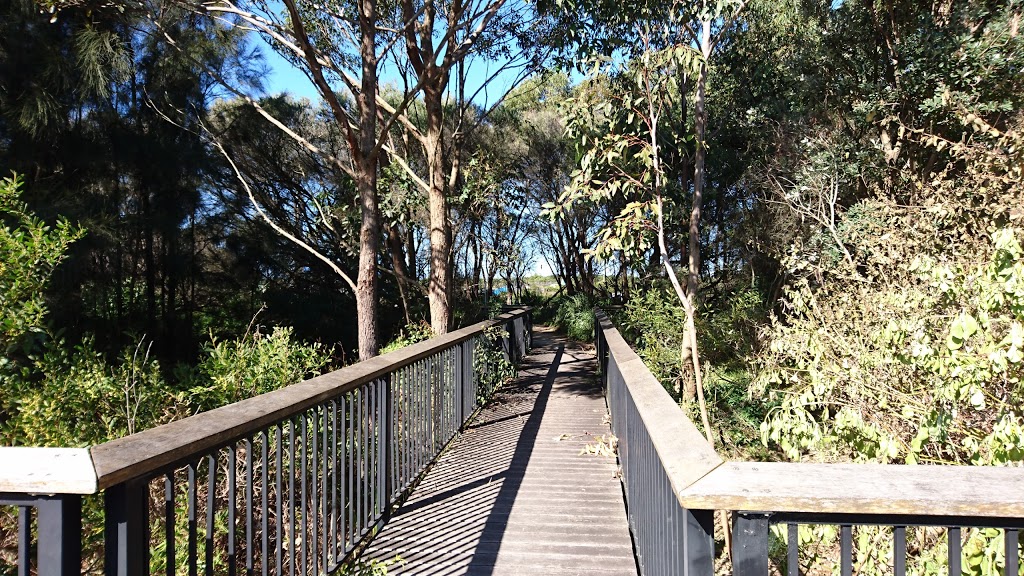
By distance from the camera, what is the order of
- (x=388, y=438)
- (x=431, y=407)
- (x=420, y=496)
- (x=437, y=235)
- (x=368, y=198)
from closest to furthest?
(x=388, y=438) < (x=420, y=496) < (x=431, y=407) < (x=368, y=198) < (x=437, y=235)

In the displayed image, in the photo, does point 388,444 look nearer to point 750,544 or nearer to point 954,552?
point 750,544

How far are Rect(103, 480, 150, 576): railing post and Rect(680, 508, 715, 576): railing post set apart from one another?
1.44 metres

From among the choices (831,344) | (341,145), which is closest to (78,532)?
(831,344)

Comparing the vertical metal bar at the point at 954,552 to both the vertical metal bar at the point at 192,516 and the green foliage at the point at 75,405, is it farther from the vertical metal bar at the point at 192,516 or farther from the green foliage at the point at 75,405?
the green foliage at the point at 75,405

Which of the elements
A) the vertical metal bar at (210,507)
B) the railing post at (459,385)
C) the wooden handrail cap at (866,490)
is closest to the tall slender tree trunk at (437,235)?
the railing post at (459,385)

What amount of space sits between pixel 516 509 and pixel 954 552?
3.02 meters

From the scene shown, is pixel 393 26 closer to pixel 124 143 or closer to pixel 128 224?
pixel 124 143

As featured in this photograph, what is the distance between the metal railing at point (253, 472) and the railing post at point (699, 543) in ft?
4.37

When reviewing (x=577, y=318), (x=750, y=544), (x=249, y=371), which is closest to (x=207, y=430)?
(x=750, y=544)

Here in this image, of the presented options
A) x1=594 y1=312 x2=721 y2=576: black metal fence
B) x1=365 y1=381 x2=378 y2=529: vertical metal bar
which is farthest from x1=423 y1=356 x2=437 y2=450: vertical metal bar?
x1=594 y1=312 x2=721 y2=576: black metal fence

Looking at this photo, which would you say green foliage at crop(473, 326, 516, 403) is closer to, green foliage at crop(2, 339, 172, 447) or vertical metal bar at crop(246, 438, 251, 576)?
green foliage at crop(2, 339, 172, 447)

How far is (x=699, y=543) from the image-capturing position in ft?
4.73

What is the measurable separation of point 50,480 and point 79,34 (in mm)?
9529

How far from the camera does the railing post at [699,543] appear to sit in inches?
56.0
